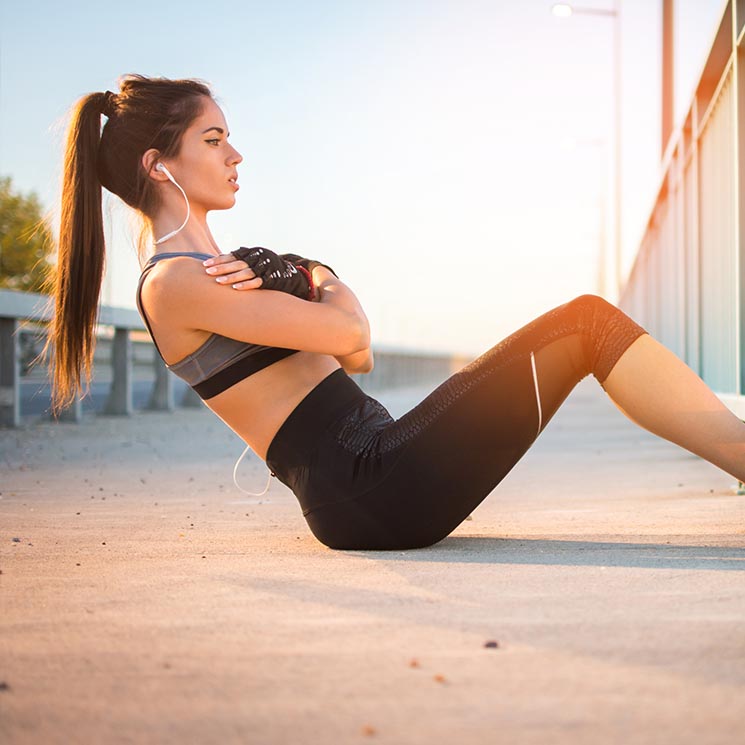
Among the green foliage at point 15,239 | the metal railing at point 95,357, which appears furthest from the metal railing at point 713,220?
the green foliage at point 15,239

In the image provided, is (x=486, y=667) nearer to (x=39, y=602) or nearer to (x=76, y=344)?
(x=39, y=602)

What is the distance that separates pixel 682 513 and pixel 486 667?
2407 millimetres

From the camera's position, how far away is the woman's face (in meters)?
3.34

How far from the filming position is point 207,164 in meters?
3.36

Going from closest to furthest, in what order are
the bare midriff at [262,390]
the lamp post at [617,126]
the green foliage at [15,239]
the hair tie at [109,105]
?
the bare midriff at [262,390], the hair tie at [109,105], the lamp post at [617,126], the green foliage at [15,239]

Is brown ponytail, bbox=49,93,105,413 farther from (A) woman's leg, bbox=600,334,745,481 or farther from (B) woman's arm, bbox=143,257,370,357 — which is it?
(A) woman's leg, bbox=600,334,745,481

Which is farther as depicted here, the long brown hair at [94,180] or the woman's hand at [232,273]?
the long brown hair at [94,180]

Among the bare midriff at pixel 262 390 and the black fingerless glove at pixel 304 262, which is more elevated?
the black fingerless glove at pixel 304 262

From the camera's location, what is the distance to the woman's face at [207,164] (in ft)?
11.0

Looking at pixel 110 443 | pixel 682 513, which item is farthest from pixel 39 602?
pixel 110 443

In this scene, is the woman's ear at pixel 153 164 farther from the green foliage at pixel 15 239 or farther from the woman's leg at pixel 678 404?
the green foliage at pixel 15 239

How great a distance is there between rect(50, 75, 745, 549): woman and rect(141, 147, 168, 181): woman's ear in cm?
28

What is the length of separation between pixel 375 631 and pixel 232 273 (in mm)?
1274

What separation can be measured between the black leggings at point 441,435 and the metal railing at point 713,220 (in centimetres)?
182
